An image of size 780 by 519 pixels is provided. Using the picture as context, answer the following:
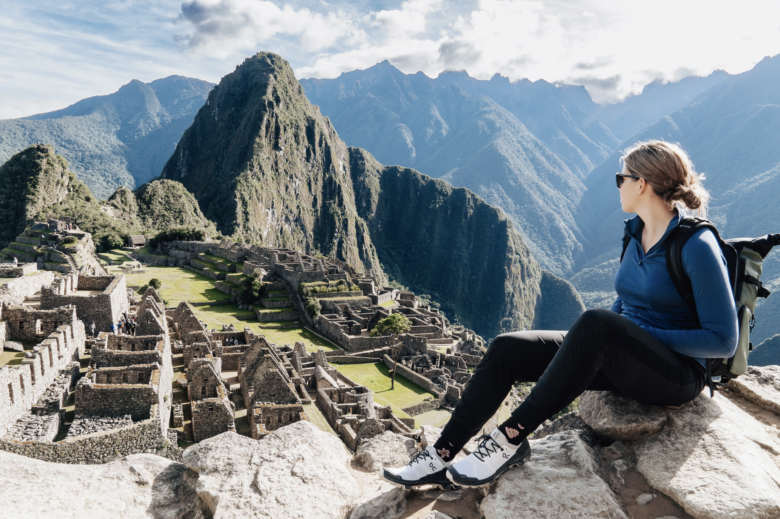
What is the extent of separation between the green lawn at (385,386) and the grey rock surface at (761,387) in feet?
67.2

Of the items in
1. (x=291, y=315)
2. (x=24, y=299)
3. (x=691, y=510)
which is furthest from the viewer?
(x=291, y=315)

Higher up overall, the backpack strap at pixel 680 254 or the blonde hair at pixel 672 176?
the blonde hair at pixel 672 176

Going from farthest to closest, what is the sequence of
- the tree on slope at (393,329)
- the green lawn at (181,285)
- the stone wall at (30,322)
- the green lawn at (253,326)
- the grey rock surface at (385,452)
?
the green lawn at (181,285) < the tree on slope at (393,329) < the green lawn at (253,326) < the stone wall at (30,322) < the grey rock surface at (385,452)

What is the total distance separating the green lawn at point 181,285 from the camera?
39.6 meters

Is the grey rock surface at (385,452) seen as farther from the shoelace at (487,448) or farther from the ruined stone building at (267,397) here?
the ruined stone building at (267,397)

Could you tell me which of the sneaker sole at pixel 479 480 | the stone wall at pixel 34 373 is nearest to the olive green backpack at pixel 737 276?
the sneaker sole at pixel 479 480

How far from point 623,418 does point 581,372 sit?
2.75 feet

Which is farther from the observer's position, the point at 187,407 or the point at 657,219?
the point at 187,407

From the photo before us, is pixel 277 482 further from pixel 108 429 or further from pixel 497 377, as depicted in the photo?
pixel 108 429

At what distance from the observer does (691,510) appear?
2.97m

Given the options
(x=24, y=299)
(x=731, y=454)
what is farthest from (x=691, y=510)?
(x=24, y=299)

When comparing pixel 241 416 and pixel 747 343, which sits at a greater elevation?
pixel 747 343

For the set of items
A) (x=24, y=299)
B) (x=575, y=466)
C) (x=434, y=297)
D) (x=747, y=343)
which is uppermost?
(x=747, y=343)

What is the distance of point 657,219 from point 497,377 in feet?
5.95
